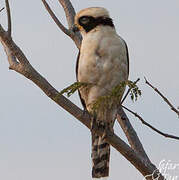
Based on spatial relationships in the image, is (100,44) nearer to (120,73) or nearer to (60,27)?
(120,73)

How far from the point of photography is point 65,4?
7762mm

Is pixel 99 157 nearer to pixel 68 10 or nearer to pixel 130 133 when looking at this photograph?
pixel 130 133

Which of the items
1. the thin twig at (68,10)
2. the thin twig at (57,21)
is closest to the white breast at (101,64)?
the thin twig at (57,21)

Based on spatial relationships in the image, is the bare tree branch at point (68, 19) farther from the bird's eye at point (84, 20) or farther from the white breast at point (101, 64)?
the white breast at point (101, 64)

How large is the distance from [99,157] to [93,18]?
1816 millimetres

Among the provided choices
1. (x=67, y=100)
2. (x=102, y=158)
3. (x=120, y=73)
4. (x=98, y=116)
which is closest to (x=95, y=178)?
(x=102, y=158)

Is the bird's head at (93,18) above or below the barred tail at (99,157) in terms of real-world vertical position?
above

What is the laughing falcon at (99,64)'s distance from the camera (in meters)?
6.33

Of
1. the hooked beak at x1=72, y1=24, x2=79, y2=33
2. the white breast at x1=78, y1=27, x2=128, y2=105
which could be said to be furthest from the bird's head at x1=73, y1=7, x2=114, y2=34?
the white breast at x1=78, y1=27, x2=128, y2=105

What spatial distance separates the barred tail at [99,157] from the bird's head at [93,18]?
1410 millimetres

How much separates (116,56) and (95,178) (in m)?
1.63

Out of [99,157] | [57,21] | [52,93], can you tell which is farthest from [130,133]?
[52,93]

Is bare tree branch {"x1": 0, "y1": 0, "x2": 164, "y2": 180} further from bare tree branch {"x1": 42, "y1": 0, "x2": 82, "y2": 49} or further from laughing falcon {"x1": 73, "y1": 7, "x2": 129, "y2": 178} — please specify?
bare tree branch {"x1": 42, "y1": 0, "x2": 82, "y2": 49}

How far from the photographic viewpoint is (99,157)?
6.90m
